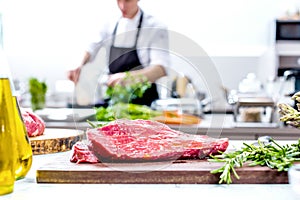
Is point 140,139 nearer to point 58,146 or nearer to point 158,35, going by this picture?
point 58,146

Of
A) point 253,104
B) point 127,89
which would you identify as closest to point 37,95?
point 127,89

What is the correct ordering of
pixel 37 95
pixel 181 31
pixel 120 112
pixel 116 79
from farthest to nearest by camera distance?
pixel 181 31
pixel 37 95
pixel 116 79
pixel 120 112

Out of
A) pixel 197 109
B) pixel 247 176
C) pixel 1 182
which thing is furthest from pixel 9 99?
pixel 197 109

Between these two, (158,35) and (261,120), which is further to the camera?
(261,120)

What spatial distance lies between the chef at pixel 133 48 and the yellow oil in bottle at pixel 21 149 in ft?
2.94

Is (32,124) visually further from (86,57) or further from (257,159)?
(86,57)

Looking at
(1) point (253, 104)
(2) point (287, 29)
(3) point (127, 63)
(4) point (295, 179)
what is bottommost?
(1) point (253, 104)

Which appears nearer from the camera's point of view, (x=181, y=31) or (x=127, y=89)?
(x=127, y=89)

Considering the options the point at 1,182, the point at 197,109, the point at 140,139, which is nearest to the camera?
the point at 1,182

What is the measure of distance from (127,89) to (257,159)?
0.88 metres

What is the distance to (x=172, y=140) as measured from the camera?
0.92m

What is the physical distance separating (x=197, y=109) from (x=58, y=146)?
1.17m

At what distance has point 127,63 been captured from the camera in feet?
6.13

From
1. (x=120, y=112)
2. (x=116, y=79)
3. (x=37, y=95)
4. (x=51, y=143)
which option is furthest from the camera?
(x=37, y=95)
